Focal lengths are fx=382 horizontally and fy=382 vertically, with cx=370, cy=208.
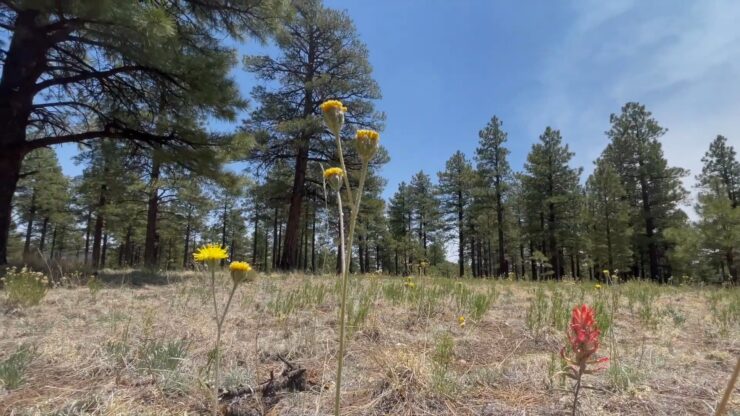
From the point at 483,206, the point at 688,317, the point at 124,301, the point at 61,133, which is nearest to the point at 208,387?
the point at 124,301

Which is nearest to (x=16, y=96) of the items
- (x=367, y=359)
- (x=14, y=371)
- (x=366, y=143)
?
(x=14, y=371)

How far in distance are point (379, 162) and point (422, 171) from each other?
917 inches

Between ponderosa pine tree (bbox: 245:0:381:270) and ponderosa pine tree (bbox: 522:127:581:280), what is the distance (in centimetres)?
1645

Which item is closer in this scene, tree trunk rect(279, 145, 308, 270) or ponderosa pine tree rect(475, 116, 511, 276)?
tree trunk rect(279, 145, 308, 270)

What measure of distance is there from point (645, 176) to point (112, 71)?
2744 cm

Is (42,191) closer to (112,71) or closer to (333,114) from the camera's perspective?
(112,71)

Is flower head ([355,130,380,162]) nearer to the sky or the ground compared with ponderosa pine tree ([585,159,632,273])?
nearer to the ground

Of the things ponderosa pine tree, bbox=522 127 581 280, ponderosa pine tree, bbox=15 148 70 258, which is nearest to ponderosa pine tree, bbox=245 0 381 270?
ponderosa pine tree, bbox=522 127 581 280

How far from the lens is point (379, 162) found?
13.1 metres

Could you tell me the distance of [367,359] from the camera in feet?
7.96

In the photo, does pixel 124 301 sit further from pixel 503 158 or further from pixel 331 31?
pixel 503 158

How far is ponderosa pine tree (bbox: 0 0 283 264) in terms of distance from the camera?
5703 millimetres

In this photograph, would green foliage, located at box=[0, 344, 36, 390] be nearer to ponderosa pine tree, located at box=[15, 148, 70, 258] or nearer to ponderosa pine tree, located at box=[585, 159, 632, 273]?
ponderosa pine tree, located at box=[585, 159, 632, 273]

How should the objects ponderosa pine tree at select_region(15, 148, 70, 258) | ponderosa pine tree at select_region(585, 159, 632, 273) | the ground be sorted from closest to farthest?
the ground
ponderosa pine tree at select_region(585, 159, 632, 273)
ponderosa pine tree at select_region(15, 148, 70, 258)
